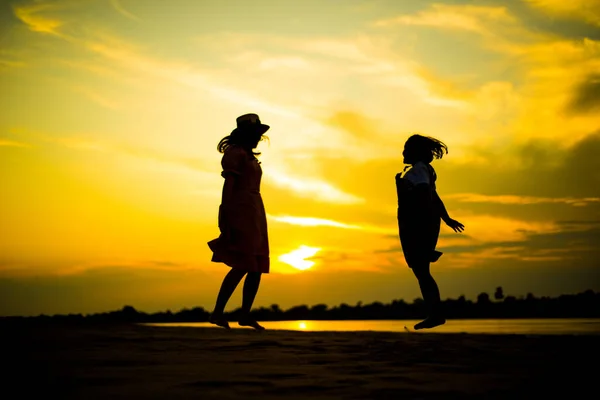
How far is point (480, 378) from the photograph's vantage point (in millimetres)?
3787

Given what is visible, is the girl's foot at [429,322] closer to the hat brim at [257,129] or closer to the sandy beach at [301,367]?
the sandy beach at [301,367]

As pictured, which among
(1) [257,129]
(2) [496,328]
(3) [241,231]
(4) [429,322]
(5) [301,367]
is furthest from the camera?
(2) [496,328]

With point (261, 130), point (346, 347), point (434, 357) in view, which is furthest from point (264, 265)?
point (434, 357)

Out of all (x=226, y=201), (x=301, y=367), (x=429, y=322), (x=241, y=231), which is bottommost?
(x=301, y=367)

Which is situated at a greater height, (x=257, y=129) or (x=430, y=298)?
(x=257, y=129)

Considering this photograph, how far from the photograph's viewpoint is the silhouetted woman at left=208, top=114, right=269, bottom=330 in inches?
381

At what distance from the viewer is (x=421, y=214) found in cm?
904

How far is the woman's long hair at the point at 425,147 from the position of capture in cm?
916

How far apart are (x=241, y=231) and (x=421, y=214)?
238cm

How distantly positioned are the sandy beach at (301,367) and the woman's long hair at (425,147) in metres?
2.84

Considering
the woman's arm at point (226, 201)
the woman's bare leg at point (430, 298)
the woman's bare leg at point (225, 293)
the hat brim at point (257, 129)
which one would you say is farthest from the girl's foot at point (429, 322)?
the hat brim at point (257, 129)

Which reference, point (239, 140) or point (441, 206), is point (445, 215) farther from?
point (239, 140)

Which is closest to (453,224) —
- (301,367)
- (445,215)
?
(445,215)

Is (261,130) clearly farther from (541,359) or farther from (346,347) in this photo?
(541,359)
